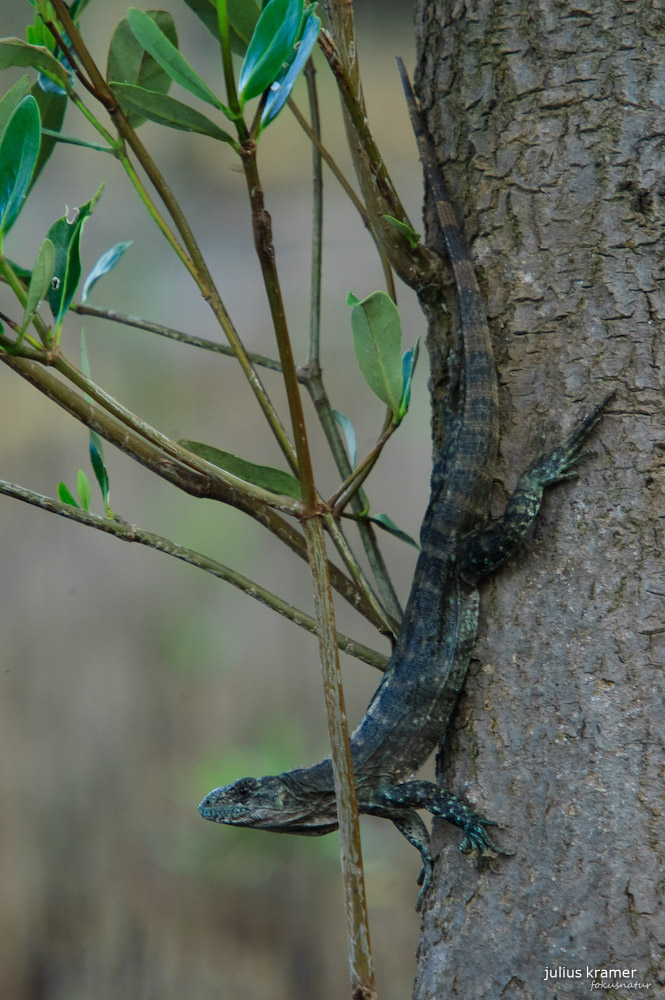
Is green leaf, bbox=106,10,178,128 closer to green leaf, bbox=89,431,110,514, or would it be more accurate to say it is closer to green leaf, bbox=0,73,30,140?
green leaf, bbox=0,73,30,140

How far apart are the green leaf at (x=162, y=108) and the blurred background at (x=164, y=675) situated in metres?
3.33

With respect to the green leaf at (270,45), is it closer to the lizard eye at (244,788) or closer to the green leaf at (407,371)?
the green leaf at (407,371)

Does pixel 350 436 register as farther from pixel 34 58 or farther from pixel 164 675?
pixel 164 675

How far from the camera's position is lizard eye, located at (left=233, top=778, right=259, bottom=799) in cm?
196

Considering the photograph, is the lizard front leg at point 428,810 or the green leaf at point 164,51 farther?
the lizard front leg at point 428,810

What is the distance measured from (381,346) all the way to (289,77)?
0.47 metres

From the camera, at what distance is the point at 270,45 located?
906 mm

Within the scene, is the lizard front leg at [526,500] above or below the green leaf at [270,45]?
below

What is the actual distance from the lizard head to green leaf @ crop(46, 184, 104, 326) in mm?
1239

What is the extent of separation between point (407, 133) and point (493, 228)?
3.62 meters

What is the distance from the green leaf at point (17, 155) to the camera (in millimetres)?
1021

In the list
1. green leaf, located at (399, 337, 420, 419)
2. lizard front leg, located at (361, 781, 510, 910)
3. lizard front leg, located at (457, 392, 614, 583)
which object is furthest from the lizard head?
green leaf, located at (399, 337, 420, 419)

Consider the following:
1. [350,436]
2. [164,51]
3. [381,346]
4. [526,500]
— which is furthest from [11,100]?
[526,500]

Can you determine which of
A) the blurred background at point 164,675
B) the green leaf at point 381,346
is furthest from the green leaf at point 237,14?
the blurred background at point 164,675
